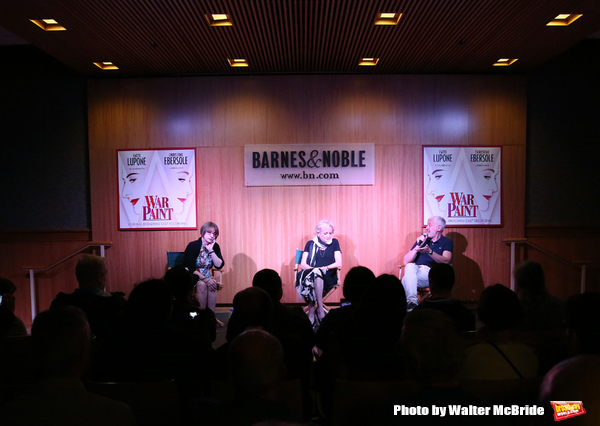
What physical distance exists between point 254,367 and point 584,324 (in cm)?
143

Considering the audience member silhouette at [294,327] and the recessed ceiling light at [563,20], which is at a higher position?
the recessed ceiling light at [563,20]

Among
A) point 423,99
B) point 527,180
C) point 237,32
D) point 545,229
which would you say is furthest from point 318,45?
point 545,229

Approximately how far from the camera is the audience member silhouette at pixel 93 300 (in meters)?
2.84

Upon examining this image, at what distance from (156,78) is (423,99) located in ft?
14.1

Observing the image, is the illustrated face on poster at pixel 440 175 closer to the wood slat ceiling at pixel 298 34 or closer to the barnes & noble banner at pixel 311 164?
the barnes & noble banner at pixel 311 164

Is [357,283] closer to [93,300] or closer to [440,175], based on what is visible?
[93,300]

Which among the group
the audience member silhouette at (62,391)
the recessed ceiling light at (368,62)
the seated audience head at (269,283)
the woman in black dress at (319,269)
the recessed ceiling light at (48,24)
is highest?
the recessed ceiling light at (48,24)

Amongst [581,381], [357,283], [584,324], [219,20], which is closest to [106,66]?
[219,20]

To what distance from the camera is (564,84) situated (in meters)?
6.46

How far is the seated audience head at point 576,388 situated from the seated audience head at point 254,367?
3.31 ft

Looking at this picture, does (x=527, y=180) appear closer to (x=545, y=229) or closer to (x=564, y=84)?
(x=545, y=229)

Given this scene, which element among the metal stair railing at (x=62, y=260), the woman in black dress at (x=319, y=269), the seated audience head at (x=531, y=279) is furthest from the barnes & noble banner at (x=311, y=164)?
the seated audience head at (x=531, y=279)

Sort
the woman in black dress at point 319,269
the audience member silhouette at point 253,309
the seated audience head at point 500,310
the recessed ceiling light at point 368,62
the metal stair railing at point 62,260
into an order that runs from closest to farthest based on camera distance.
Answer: the seated audience head at point 500,310 → the audience member silhouette at point 253,309 → the woman in black dress at point 319,269 → the recessed ceiling light at point 368,62 → the metal stair railing at point 62,260

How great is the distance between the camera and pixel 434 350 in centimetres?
142
